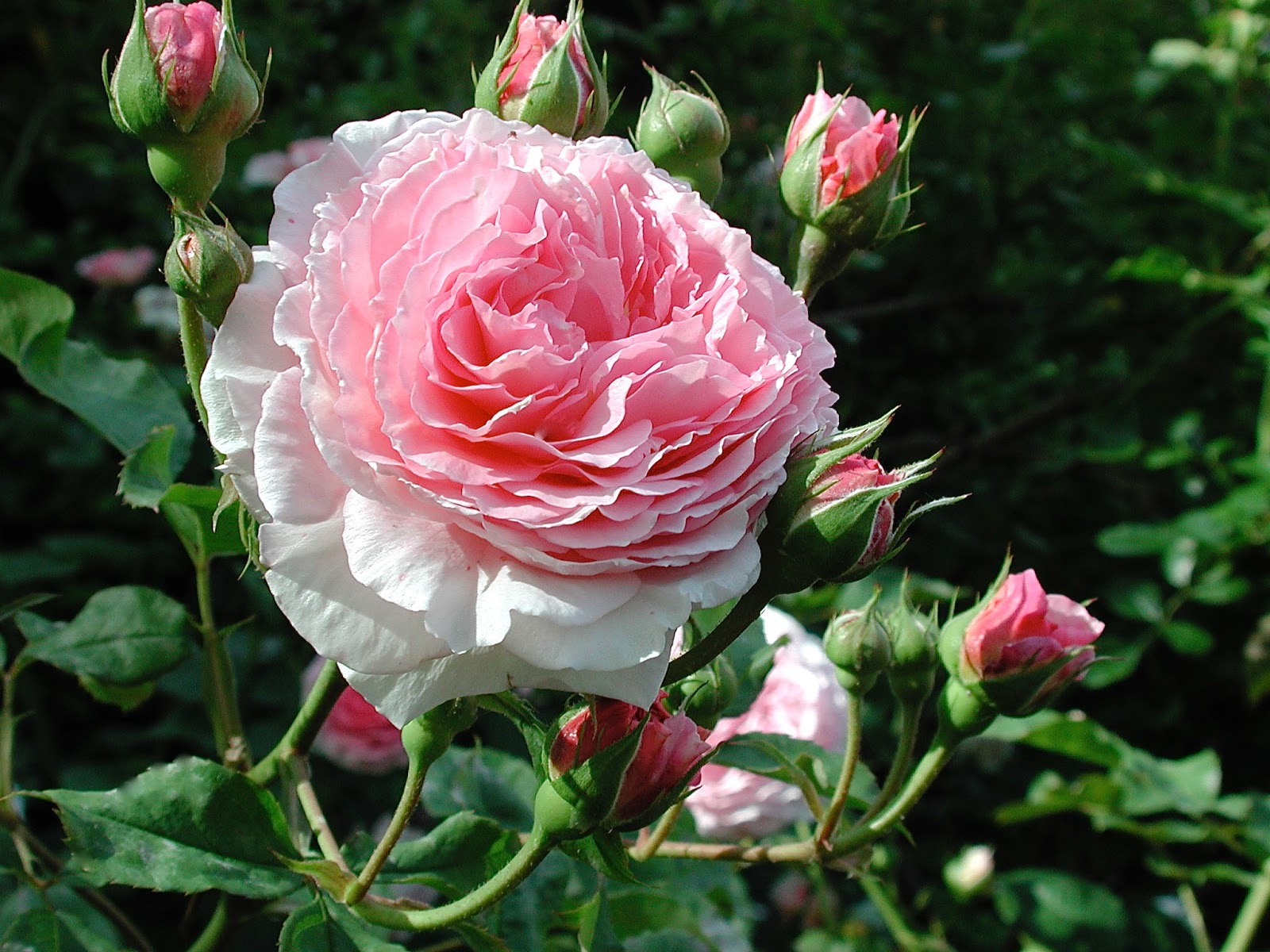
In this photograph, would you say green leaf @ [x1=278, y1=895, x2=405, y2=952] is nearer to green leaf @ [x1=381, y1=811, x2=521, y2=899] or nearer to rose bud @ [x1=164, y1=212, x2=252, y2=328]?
green leaf @ [x1=381, y1=811, x2=521, y2=899]

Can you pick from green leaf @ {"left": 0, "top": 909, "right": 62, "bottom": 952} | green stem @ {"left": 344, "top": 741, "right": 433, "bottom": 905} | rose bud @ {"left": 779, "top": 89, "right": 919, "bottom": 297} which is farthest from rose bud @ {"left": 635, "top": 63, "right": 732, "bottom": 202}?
green leaf @ {"left": 0, "top": 909, "right": 62, "bottom": 952}

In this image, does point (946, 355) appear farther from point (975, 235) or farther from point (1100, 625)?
point (1100, 625)

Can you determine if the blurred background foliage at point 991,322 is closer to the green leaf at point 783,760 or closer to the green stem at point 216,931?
the green leaf at point 783,760

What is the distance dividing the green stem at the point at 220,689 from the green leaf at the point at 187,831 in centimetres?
11

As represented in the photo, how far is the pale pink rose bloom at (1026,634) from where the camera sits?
80 cm

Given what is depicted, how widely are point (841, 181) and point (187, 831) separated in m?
0.57

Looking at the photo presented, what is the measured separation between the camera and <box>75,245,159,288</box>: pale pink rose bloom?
2326 millimetres

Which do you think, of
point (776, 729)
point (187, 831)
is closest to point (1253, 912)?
point (776, 729)

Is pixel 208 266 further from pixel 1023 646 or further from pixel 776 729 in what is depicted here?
pixel 776 729

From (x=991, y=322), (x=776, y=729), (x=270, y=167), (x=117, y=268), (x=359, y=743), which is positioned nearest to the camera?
(x=776, y=729)

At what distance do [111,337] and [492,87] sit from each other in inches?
75.0

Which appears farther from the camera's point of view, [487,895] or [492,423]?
[487,895]

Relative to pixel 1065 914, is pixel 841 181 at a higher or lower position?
higher

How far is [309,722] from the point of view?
75 cm
